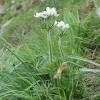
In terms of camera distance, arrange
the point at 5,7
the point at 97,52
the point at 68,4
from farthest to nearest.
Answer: the point at 5,7, the point at 68,4, the point at 97,52

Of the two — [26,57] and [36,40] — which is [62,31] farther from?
[36,40]

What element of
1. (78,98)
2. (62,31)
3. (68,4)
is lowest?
(78,98)

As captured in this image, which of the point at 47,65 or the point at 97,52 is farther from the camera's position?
the point at 97,52

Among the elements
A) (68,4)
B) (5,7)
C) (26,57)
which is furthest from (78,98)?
(5,7)

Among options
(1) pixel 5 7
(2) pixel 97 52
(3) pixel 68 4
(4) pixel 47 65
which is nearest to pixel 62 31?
(4) pixel 47 65

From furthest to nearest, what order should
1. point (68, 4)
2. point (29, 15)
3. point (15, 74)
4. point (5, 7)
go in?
point (5, 7) → point (29, 15) → point (68, 4) → point (15, 74)

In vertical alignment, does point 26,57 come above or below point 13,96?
above

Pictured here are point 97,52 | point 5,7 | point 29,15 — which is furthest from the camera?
point 5,7

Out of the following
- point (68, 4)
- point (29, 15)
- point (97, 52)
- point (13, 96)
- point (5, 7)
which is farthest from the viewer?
point (5, 7)

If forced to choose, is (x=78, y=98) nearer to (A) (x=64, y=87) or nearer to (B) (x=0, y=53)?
(A) (x=64, y=87)
